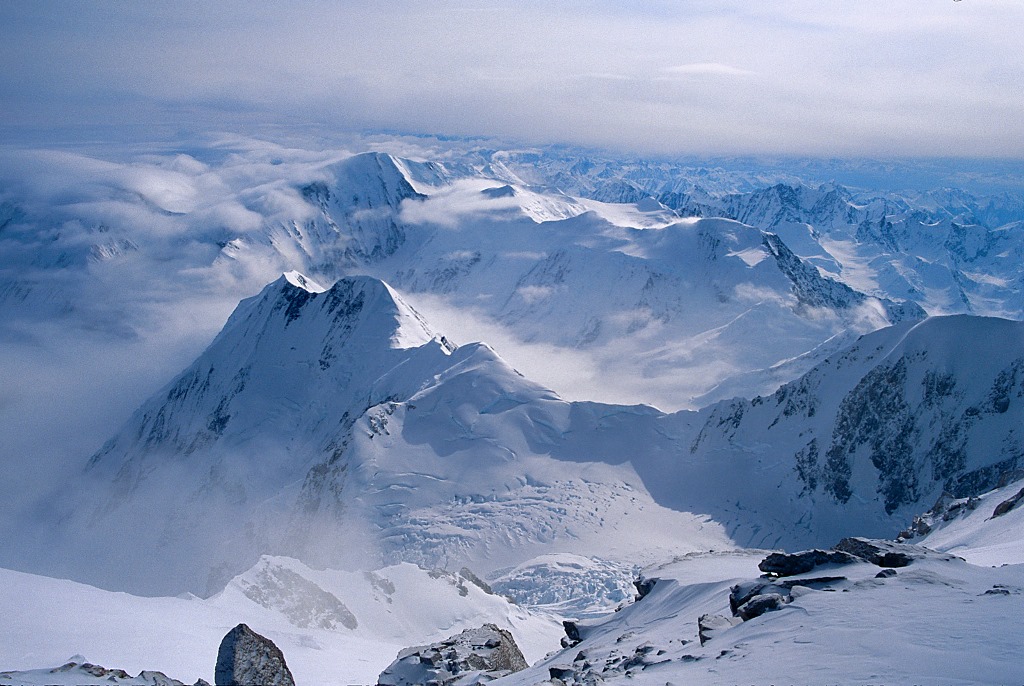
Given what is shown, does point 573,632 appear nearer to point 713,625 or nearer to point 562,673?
point 562,673

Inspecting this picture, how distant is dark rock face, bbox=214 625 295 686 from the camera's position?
20.7 metres

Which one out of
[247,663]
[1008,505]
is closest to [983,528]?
[1008,505]

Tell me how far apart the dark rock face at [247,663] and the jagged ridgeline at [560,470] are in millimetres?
65327

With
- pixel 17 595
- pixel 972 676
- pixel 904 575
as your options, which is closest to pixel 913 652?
pixel 972 676

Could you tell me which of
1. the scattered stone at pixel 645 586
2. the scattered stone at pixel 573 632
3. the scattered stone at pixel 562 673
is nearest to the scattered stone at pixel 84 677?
the scattered stone at pixel 562 673

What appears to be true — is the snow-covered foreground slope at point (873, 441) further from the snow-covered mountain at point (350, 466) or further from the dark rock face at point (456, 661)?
the dark rock face at point (456, 661)

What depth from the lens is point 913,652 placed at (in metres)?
15.7

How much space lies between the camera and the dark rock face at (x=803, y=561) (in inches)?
946

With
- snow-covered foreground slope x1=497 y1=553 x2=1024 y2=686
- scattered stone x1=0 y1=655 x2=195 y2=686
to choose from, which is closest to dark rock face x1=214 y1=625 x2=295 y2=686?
scattered stone x1=0 y1=655 x2=195 y2=686

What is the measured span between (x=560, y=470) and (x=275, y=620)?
58261 mm

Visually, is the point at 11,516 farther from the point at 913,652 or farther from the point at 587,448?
the point at 913,652

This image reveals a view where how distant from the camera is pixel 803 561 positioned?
2412cm

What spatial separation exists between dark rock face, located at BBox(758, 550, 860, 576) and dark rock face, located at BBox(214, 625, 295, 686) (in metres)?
16.2

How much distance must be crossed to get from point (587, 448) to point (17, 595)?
79.7m
